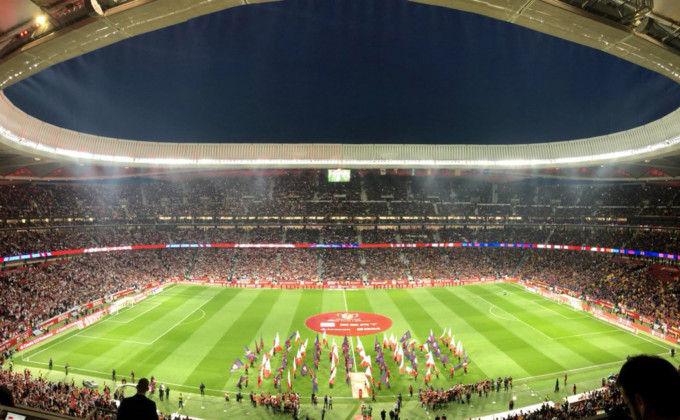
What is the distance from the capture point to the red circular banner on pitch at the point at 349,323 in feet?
119

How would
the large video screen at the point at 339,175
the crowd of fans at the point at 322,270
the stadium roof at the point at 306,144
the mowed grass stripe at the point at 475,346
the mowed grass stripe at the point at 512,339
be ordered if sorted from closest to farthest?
the stadium roof at the point at 306,144 < the mowed grass stripe at the point at 475,346 < the mowed grass stripe at the point at 512,339 < the crowd of fans at the point at 322,270 < the large video screen at the point at 339,175

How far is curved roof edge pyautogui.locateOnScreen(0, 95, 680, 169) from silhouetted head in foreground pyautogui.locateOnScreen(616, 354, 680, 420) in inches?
1695

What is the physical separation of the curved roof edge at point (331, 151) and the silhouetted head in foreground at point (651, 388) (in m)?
43.1

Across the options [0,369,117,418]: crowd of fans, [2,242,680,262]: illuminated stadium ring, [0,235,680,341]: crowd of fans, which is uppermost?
[2,242,680,262]: illuminated stadium ring

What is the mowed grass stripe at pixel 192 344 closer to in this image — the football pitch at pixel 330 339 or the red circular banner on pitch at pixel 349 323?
the football pitch at pixel 330 339

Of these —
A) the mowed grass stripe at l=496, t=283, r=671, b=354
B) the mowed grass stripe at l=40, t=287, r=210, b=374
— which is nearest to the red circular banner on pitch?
the mowed grass stripe at l=40, t=287, r=210, b=374

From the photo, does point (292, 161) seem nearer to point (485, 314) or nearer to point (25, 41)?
point (485, 314)

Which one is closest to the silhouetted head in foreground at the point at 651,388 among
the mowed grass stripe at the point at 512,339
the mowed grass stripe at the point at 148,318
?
the mowed grass stripe at the point at 512,339

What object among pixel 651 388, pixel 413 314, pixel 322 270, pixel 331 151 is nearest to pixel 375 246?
pixel 322 270

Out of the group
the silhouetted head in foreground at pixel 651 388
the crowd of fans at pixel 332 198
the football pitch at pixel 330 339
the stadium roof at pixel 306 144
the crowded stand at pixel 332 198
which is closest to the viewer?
the silhouetted head in foreground at pixel 651 388

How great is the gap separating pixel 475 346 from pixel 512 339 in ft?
13.0

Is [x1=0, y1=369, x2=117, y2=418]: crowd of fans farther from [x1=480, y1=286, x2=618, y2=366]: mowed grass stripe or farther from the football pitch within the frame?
[x1=480, y1=286, x2=618, y2=366]: mowed grass stripe

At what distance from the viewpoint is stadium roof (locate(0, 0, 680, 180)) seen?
28.5ft

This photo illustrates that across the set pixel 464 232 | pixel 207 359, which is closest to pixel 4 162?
pixel 207 359
